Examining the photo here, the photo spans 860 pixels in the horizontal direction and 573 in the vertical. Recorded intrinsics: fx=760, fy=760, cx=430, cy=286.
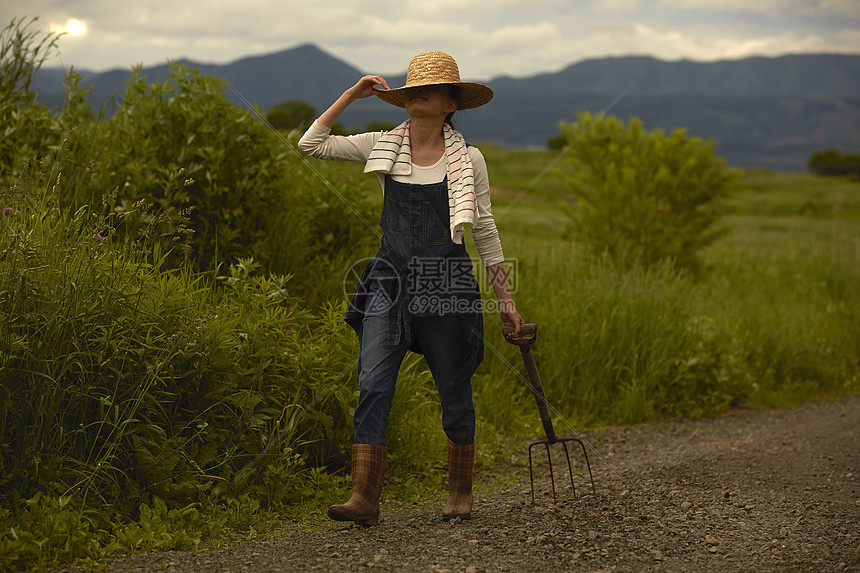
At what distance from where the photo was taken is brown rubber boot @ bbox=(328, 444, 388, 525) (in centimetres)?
370

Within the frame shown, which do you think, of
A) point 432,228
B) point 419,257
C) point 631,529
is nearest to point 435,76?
point 432,228

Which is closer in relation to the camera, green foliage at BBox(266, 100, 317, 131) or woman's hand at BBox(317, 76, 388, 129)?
woman's hand at BBox(317, 76, 388, 129)

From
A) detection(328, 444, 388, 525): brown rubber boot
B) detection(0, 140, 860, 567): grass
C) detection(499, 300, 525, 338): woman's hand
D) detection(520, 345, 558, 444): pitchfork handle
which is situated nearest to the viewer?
detection(0, 140, 860, 567): grass

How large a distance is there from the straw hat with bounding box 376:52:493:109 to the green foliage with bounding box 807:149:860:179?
7009cm

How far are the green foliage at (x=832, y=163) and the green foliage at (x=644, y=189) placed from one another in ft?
200

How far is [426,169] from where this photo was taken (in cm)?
386

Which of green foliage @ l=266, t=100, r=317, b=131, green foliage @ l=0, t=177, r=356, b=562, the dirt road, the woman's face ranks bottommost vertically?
the dirt road

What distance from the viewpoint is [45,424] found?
355cm

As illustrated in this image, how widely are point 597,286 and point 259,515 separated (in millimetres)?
4491

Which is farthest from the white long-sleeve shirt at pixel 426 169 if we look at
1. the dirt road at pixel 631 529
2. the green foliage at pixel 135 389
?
the dirt road at pixel 631 529

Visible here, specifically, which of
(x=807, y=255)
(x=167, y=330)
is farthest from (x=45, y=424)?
(x=807, y=255)

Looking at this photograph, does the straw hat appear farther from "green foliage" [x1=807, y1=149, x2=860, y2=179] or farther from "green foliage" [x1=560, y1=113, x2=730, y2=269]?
"green foliage" [x1=807, y1=149, x2=860, y2=179]

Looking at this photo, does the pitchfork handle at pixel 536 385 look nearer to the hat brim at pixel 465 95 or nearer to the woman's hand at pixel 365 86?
the hat brim at pixel 465 95
